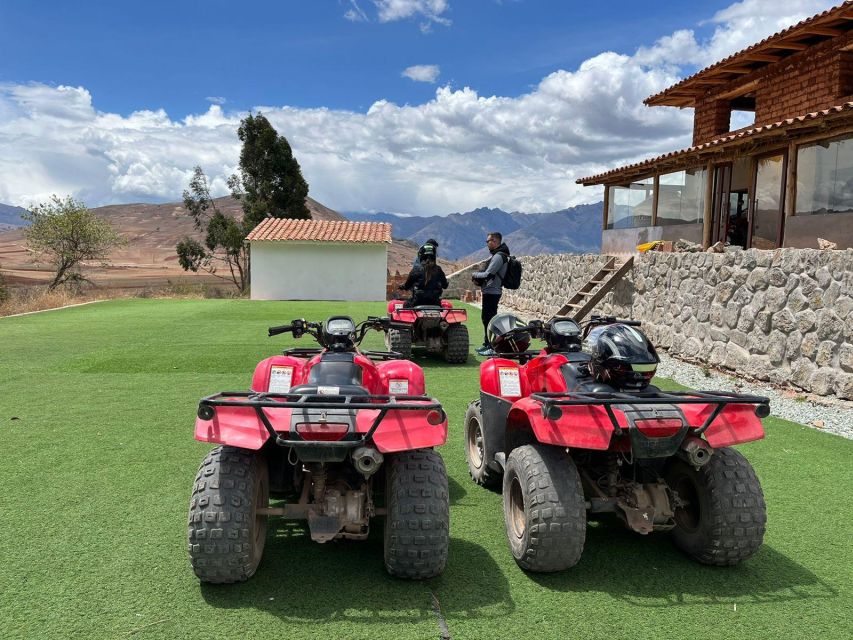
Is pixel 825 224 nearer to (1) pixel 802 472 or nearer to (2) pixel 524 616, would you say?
(1) pixel 802 472

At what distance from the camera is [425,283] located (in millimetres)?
10148

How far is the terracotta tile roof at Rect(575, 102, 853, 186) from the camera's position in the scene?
9.74 m

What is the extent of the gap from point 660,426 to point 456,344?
6820mm

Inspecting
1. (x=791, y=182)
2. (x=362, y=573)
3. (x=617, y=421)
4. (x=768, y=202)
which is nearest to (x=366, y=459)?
(x=362, y=573)

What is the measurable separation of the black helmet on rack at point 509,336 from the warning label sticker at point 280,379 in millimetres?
1467

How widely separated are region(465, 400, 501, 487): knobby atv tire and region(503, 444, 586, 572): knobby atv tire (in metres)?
1.03

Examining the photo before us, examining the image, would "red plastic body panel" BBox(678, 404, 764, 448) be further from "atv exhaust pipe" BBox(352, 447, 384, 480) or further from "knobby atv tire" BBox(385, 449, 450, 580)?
"atv exhaust pipe" BBox(352, 447, 384, 480)

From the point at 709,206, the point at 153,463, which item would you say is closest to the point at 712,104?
the point at 709,206

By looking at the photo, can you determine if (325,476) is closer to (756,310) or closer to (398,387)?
(398,387)

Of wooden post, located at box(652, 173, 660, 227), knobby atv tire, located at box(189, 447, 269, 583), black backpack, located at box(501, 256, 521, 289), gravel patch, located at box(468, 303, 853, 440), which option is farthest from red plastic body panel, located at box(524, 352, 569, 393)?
wooden post, located at box(652, 173, 660, 227)

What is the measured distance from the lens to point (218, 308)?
66.7ft

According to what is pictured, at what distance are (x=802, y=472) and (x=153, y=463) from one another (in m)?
4.86

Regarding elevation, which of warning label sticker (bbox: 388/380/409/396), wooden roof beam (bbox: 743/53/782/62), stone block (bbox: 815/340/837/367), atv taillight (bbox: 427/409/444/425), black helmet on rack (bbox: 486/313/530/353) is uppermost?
wooden roof beam (bbox: 743/53/782/62)

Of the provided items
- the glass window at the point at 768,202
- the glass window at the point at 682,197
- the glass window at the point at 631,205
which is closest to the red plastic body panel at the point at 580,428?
the glass window at the point at 768,202
